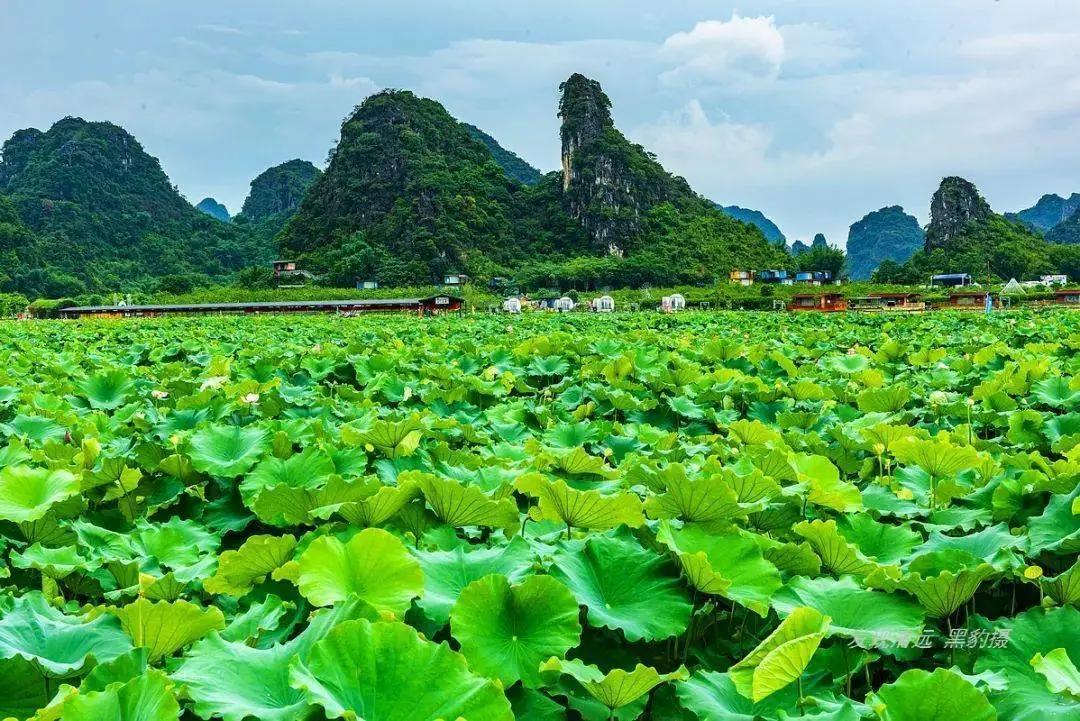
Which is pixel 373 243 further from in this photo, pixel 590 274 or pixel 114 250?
pixel 114 250

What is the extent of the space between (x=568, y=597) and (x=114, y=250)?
100423 mm

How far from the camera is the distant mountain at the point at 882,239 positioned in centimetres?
17775

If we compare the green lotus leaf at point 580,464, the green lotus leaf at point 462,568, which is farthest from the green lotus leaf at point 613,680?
the green lotus leaf at point 580,464

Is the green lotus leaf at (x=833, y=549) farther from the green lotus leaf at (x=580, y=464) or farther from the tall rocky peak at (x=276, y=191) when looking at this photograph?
the tall rocky peak at (x=276, y=191)

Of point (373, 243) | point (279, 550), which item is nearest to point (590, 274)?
point (373, 243)

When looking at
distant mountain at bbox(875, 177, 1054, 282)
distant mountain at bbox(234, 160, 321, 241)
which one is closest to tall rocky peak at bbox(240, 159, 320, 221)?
distant mountain at bbox(234, 160, 321, 241)

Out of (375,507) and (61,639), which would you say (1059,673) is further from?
(61,639)

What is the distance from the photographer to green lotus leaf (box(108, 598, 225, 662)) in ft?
3.41

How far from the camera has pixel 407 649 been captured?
2.76ft

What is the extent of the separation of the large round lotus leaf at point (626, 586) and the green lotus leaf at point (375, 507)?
34cm

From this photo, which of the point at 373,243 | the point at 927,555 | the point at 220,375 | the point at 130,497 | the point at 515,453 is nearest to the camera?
the point at 927,555

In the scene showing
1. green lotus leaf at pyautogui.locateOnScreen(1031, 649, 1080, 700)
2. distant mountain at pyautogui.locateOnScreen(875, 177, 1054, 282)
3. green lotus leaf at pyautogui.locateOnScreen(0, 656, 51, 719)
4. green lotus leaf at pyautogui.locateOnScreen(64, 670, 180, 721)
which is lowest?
green lotus leaf at pyautogui.locateOnScreen(0, 656, 51, 719)

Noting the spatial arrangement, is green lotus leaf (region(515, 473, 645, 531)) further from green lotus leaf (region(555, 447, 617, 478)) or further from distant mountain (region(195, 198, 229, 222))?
distant mountain (region(195, 198, 229, 222))

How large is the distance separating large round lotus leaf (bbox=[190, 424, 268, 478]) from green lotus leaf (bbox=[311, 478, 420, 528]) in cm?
60
